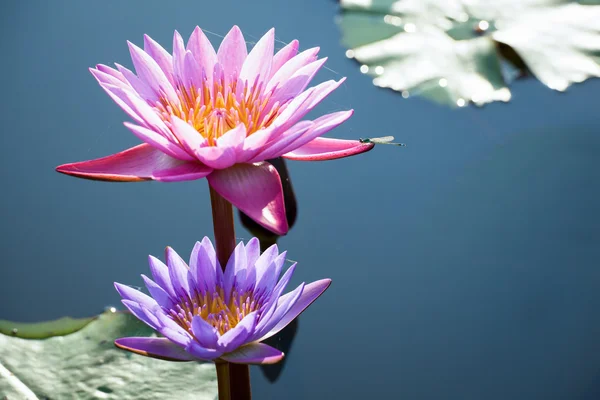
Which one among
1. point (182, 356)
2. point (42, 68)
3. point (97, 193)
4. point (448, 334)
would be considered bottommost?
point (448, 334)

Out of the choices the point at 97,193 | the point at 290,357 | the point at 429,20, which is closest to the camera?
the point at 290,357

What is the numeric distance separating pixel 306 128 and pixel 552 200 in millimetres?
1109

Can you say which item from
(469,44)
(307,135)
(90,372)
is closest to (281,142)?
(307,135)

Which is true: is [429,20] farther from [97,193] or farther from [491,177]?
[97,193]

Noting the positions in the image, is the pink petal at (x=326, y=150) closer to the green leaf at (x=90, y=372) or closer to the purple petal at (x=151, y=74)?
the purple petal at (x=151, y=74)

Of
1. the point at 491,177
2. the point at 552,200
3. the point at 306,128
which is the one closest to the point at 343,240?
the point at 491,177

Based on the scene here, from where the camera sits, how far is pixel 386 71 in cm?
181

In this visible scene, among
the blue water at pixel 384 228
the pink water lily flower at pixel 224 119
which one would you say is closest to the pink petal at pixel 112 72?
the pink water lily flower at pixel 224 119

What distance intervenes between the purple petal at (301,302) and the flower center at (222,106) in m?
0.19

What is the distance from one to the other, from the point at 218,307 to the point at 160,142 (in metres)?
0.19

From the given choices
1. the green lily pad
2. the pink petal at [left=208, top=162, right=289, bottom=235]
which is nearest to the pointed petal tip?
the pink petal at [left=208, top=162, right=289, bottom=235]

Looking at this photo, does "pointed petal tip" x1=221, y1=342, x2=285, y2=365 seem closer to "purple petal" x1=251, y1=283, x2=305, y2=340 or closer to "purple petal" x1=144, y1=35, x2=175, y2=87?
"purple petal" x1=251, y1=283, x2=305, y2=340

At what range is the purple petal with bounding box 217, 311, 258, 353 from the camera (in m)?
0.59

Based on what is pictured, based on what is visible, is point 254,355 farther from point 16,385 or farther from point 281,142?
point 16,385
